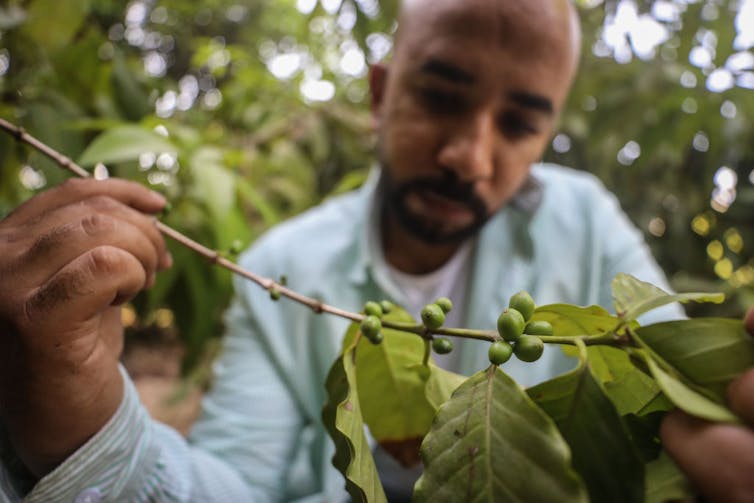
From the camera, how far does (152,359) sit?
3916 mm

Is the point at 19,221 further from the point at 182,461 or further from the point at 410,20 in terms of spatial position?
the point at 410,20

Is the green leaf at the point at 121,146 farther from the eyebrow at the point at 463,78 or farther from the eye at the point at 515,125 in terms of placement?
the eye at the point at 515,125

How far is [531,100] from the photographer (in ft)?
2.86

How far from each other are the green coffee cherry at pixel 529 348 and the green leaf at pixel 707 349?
0.07 meters

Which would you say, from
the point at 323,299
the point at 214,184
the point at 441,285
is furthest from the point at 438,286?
the point at 214,184

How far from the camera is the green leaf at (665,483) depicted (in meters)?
0.28

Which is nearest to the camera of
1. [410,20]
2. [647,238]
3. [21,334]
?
[21,334]

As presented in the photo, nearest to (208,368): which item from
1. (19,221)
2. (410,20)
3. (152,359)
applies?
(410,20)

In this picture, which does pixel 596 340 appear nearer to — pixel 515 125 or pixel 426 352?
pixel 426 352

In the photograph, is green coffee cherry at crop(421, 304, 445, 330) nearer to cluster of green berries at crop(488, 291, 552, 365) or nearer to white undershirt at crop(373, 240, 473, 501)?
cluster of green berries at crop(488, 291, 552, 365)

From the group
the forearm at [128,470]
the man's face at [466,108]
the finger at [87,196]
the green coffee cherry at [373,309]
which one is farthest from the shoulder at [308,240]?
the green coffee cherry at [373,309]

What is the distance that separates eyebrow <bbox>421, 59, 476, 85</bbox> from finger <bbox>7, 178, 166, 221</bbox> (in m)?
0.53

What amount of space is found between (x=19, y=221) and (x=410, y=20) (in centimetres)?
79

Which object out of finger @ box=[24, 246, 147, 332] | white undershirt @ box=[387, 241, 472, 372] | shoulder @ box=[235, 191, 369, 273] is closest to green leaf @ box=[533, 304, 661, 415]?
finger @ box=[24, 246, 147, 332]
